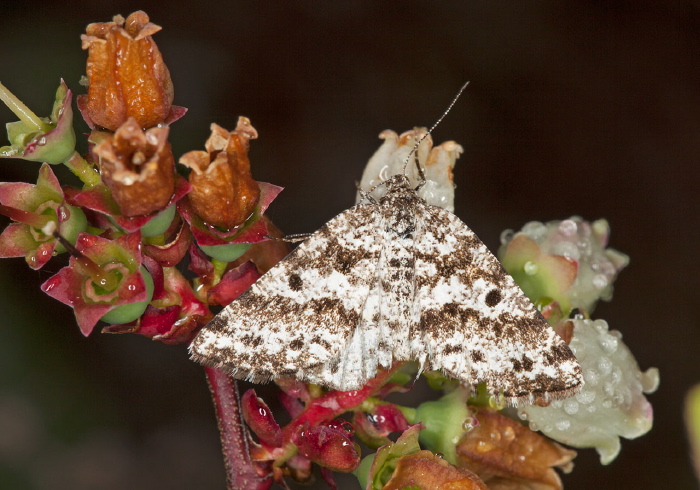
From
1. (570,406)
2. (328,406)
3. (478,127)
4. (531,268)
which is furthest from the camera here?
(478,127)

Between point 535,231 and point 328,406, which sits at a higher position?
point 535,231

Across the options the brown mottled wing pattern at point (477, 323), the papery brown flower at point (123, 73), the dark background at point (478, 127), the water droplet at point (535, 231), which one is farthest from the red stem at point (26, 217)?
the dark background at point (478, 127)

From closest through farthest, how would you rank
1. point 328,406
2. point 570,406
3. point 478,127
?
point 328,406, point 570,406, point 478,127

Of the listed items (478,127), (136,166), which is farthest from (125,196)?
(478,127)

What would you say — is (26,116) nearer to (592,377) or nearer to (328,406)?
(328,406)

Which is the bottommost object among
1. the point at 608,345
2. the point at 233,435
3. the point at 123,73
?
the point at 233,435

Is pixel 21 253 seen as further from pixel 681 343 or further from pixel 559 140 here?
pixel 681 343

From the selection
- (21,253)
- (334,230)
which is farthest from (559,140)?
(21,253)
